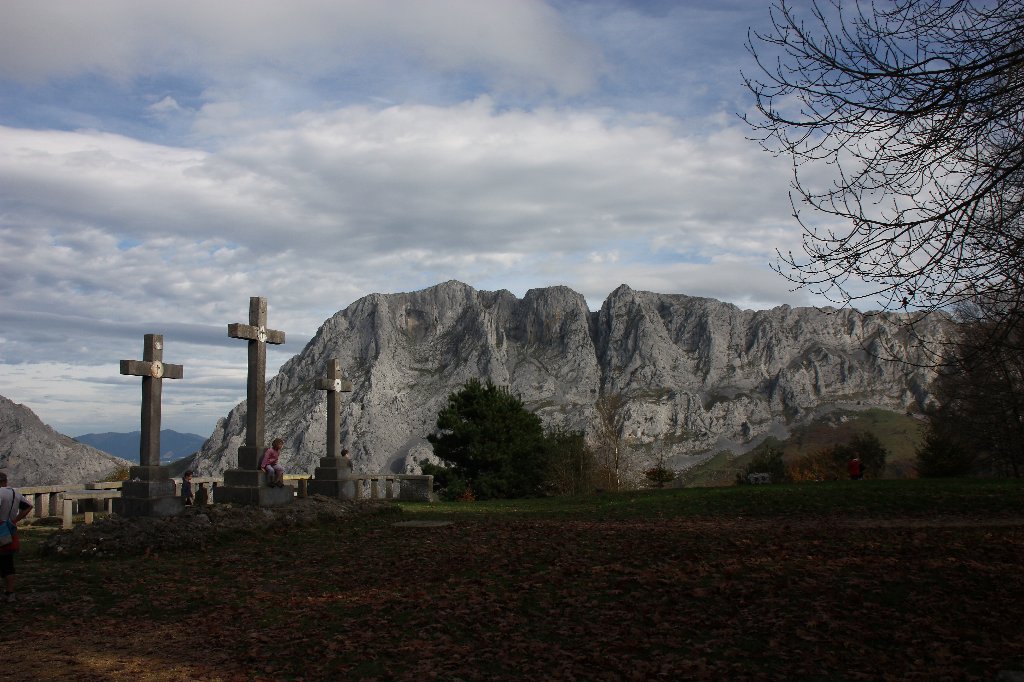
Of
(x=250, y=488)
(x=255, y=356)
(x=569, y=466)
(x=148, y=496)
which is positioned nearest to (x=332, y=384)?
(x=255, y=356)

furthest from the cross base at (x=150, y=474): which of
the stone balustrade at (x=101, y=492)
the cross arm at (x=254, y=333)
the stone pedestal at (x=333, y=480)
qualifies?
the stone pedestal at (x=333, y=480)

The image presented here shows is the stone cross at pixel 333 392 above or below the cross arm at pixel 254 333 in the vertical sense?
below

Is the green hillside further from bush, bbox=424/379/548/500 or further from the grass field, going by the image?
the grass field

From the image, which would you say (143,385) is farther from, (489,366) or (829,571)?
(489,366)

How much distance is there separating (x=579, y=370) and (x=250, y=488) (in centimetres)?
13148

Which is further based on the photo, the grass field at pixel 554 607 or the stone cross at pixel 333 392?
the stone cross at pixel 333 392

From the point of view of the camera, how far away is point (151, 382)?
18.9 m

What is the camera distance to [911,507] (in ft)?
56.6

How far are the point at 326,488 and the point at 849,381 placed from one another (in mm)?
142465

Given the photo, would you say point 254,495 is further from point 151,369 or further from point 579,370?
point 579,370

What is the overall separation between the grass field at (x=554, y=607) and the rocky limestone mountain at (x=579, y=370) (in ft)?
366

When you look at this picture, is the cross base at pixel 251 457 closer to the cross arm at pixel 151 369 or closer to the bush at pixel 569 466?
the cross arm at pixel 151 369

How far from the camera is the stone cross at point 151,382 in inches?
718

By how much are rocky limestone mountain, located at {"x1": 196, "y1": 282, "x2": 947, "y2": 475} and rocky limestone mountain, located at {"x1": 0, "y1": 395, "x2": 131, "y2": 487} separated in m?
36.1
